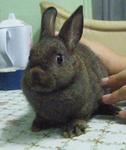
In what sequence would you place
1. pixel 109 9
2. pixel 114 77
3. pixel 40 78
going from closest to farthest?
pixel 40 78 < pixel 114 77 < pixel 109 9

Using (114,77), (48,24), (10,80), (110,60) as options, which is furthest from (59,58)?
(10,80)

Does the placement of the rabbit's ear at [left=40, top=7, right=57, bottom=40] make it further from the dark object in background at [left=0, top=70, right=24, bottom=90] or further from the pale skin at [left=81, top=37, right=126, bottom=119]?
the dark object in background at [left=0, top=70, right=24, bottom=90]

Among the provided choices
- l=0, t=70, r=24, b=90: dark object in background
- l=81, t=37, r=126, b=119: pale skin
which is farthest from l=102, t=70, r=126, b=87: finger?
l=0, t=70, r=24, b=90: dark object in background

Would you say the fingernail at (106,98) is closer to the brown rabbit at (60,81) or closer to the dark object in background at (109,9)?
the brown rabbit at (60,81)

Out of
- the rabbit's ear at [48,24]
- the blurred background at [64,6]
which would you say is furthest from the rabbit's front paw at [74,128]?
the blurred background at [64,6]

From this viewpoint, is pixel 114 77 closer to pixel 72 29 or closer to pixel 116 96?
pixel 116 96

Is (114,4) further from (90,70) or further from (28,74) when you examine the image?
(28,74)

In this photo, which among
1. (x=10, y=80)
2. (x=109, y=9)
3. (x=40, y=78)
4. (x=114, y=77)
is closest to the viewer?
(x=40, y=78)
